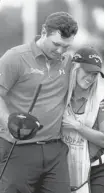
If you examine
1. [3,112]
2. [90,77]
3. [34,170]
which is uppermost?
[90,77]

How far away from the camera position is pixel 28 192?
2.13 metres

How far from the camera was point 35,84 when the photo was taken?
2.12 m

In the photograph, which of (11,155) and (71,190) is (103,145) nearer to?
(71,190)

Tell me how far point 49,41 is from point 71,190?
2.47ft

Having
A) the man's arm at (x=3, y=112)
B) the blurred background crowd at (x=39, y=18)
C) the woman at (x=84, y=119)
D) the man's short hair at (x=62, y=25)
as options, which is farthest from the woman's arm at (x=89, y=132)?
the blurred background crowd at (x=39, y=18)

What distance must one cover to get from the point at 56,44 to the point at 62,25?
0.31 feet

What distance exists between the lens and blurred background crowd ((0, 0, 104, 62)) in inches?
124

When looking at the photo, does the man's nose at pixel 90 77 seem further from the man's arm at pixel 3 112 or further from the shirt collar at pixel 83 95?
the man's arm at pixel 3 112

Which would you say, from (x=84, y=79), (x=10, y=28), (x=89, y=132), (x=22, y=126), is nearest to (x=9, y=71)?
(x=22, y=126)

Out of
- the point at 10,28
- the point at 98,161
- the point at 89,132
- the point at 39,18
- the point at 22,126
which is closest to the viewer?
the point at 22,126

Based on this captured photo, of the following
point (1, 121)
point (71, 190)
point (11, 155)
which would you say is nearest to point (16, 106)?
point (1, 121)

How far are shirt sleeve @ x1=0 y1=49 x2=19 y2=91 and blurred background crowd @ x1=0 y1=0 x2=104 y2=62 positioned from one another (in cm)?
108

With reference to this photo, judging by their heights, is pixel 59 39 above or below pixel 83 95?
above

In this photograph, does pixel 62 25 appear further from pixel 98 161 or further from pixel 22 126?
pixel 98 161
